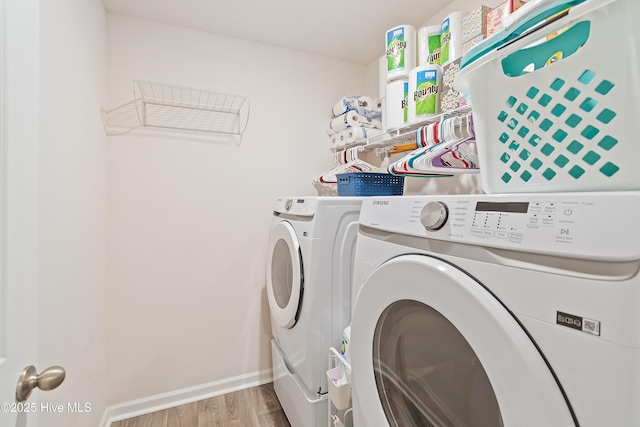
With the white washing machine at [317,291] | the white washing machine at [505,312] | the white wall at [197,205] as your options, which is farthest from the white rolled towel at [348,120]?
the white washing machine at [505,312]

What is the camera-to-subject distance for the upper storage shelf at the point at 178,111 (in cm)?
178

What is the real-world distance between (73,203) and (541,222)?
1584mm

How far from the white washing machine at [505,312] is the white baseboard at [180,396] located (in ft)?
5.02

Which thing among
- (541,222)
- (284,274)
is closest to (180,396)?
(284,274)

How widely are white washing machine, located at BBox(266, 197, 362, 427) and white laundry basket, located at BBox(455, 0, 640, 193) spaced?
0.75 metres

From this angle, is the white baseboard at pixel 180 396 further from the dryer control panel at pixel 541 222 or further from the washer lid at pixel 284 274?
the dryer control panel at pixel 541 222

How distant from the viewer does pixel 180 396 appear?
1.92m

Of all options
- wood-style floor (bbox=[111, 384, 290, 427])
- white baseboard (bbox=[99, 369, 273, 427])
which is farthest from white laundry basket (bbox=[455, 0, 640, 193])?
white baseboard (bbox=[99, 369, 273, 427])

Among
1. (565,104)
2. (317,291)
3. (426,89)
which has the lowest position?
(317,291)

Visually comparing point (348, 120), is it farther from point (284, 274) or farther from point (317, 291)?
point (317, 291)

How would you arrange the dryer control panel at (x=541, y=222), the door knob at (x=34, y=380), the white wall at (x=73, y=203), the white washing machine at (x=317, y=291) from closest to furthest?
the dryer control panel at (x=541, y=222)
the door knob at (x=34, y=380)
the white wall at (x=73, y=203)
the white washing machine at (x=317, y=291)

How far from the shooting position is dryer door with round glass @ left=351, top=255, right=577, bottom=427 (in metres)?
0.46

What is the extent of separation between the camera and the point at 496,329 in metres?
0.49

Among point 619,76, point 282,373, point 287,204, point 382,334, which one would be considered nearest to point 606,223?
point 619,76
